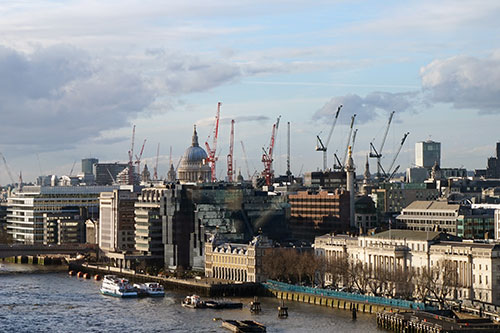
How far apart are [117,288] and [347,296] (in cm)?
2905

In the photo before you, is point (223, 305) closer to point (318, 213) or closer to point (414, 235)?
point (414, 235)

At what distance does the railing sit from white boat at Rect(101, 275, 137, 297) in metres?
14.6

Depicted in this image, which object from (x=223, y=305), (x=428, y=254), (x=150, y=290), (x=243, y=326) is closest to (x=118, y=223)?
(x=150, y=290)

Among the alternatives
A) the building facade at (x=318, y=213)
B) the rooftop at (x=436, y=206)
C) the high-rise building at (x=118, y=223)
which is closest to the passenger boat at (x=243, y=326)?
the rooftop at (x=436, y=206)

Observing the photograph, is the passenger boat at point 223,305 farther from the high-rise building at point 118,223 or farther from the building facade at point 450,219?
the high-rise building at point 118,223

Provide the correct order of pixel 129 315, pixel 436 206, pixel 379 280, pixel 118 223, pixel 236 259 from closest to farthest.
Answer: pixel 129 315 → pixel 379 280 → pixel 236 259 → pixel 436 206 → pixel 118 223

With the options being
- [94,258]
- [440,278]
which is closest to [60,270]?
[94,258]

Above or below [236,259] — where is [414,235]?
above

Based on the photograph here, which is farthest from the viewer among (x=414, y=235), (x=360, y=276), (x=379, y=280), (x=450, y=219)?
(x=450, y=219)

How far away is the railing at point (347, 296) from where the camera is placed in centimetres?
10475

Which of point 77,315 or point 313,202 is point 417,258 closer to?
point 77,315

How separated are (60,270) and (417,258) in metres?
70.8

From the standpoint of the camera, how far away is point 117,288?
13100cm

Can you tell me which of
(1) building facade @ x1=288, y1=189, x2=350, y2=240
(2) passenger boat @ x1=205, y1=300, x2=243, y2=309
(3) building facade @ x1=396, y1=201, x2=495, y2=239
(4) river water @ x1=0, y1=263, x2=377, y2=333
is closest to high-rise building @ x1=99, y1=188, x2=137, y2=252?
(1) building facade @ x1=288, y1=189, x2=350, y2=240
